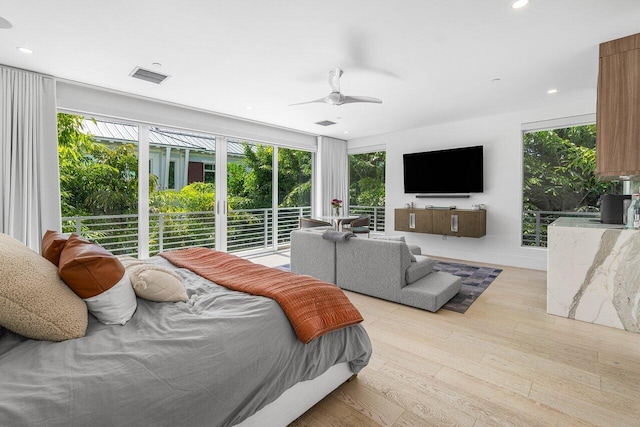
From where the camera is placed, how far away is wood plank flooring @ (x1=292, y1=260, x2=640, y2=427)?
1.63 m

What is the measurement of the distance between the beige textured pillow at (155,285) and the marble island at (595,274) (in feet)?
10.6

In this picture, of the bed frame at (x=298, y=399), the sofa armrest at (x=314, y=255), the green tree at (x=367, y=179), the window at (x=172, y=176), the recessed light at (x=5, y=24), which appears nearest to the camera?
the bed frame at (x=298, y=399)

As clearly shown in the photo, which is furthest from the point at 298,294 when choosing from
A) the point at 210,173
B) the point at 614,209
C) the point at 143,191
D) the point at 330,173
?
the point at 330,173

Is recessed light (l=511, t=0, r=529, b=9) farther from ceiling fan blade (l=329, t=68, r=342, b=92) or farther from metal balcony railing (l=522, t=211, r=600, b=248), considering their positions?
metal balcony railing (l=522, t=211, r=600, b=248)

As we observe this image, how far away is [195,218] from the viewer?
511 centimetres

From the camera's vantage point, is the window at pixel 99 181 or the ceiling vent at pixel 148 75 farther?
the window at pixel 99 181

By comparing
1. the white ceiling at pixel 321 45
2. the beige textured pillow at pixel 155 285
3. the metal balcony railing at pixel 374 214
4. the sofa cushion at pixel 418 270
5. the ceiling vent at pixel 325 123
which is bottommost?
the sofa cushion at pixel 418 270

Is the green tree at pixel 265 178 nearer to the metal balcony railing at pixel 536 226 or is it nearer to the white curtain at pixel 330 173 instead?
the white curtain at pixel 330 173

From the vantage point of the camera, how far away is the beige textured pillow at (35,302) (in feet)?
3.52

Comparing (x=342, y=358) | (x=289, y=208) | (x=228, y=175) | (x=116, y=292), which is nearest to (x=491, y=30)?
(x=342, y=358)

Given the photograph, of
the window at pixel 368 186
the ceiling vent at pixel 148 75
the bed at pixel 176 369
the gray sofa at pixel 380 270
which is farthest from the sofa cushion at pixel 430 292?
the window at pixel 368 186

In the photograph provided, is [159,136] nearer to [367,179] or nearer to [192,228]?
[192,228]

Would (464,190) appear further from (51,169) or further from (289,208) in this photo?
(51,169)

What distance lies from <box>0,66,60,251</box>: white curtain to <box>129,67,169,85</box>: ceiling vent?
0.95 metres
